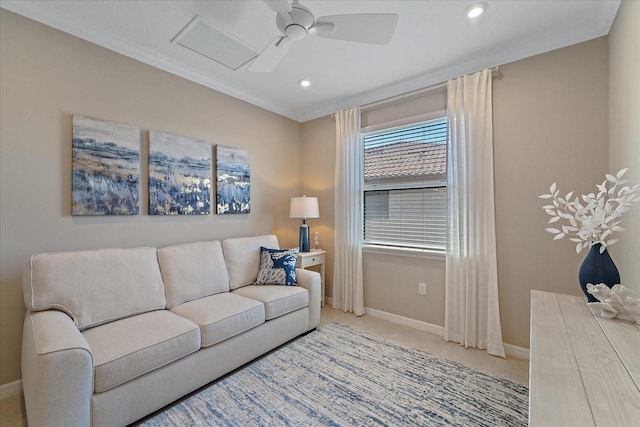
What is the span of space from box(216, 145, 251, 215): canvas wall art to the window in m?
1.49

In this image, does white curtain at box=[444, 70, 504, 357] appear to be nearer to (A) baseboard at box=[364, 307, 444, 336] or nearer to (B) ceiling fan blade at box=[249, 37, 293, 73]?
(A) baseboard at box=[364, 307, 444, 336]

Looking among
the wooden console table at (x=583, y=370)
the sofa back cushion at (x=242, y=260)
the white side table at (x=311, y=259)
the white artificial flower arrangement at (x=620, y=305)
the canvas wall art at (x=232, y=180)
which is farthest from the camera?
the white side table at (x=311, y=259)

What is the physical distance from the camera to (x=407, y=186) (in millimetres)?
3191

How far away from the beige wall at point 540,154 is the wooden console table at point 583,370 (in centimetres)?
113

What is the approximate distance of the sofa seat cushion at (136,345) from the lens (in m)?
1.51

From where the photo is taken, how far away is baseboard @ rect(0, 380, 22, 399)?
6.16 ft

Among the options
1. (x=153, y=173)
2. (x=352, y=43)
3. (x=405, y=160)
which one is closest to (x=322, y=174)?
(x=405, y=160)

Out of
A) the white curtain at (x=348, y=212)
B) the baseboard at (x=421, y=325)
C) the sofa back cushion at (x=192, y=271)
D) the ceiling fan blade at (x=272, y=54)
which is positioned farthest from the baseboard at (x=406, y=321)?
the ceiling fan blade at (x=272, y=54)

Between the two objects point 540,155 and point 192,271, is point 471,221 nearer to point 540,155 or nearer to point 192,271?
point 540,155

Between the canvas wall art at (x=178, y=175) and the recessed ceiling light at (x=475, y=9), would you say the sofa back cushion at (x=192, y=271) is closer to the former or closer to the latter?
the canvas wall art at (x=178, y=175)

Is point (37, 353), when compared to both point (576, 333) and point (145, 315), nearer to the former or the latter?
point (145, 315)

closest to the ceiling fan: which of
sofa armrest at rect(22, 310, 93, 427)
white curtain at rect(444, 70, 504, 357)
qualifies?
white curtain at rect(444, 70, 504, 357)

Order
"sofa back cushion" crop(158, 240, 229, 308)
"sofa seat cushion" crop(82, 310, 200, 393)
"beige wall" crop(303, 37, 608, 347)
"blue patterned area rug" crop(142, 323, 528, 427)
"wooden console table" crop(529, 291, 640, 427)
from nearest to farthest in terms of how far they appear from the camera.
A: "wooden console table" crop(529, 291, 640, 427), "sofa seat cushion" crop(82, 310, 200, 393), "blue patterned area rug" crop(142, 323, 528, 427), "beige wall" crop(303, 37, 608, 347), "sofa back cushion" crop(158, 240, 229, 308)

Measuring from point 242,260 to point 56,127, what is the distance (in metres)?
1.84
